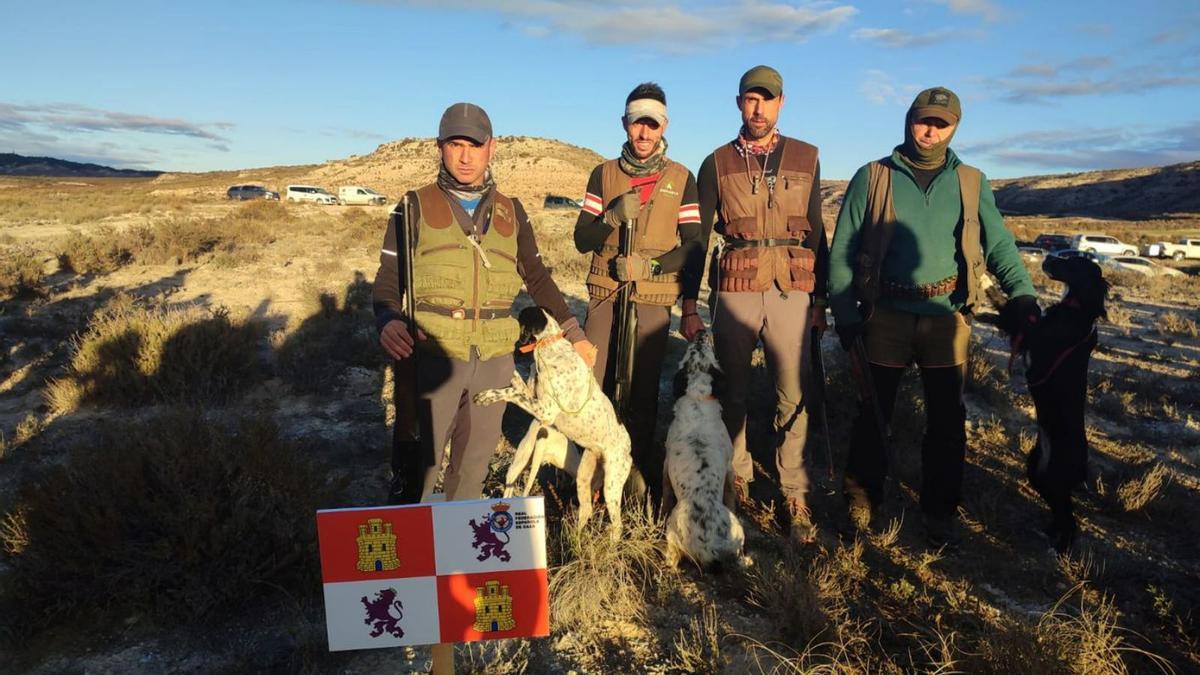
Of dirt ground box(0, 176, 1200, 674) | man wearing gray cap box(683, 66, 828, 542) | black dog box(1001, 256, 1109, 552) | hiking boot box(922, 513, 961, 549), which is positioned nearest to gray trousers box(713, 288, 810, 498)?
man wearing gray cap box(683, 66, 828, 542)

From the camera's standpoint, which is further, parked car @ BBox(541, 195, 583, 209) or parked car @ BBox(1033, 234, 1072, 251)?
parked car @ BBox(541, 195, 583, 209)

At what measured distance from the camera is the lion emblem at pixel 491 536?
6.56 feet

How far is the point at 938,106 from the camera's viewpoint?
10.9 feet

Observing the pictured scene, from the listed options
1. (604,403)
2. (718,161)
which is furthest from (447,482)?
(718,161)

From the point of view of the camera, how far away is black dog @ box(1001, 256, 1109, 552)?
3412 mm

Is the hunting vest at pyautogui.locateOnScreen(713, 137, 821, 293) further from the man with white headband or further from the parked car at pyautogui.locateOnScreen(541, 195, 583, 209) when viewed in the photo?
the parked car at pyautogui.locateOnScreen(541, 195, 583, 209)

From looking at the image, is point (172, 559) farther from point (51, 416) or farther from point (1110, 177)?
point (1110, 177)

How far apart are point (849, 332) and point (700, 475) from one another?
1198 mm

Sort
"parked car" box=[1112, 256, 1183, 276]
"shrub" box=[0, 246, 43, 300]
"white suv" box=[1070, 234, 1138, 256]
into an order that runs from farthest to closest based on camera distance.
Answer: "white suv" box=[1070, 234, 1138, 256]
"parked car" box=[1112, 256, 1183, 276]
"shrub" box=[0, 246, 43, 300]

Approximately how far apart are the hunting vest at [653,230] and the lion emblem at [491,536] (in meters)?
1.97

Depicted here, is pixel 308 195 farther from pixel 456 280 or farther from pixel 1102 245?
pixel 1102 245

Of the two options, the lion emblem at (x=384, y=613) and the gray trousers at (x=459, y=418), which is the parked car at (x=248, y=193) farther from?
the lion emblem at (x=384, y=613)

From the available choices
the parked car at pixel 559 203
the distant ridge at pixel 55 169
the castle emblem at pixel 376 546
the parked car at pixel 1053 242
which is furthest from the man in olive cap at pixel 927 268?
the distant ridge at pixel 55 169

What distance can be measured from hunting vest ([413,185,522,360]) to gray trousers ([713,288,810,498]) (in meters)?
1.49
